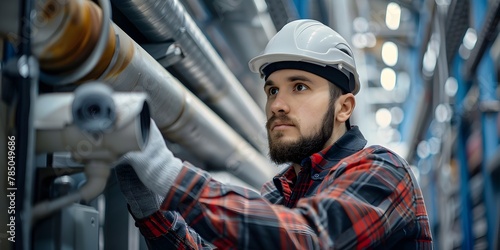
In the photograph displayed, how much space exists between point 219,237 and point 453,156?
5539 millimetres

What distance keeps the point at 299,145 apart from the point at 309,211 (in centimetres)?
31

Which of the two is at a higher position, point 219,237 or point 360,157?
point 360,157

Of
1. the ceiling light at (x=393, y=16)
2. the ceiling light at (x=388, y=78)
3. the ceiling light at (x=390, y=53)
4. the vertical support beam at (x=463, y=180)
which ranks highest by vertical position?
the ceiling light at (x=393, y=16)

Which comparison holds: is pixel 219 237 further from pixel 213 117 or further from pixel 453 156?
pixel 453 156

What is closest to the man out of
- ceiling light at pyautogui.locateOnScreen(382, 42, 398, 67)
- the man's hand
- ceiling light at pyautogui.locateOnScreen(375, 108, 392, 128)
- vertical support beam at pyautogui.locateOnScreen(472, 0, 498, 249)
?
the man's hand

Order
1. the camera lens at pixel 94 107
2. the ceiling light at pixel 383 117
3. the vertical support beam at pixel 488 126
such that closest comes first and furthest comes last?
the camera lens at pixel 94 107, the vertical support beam at pixel 488 126, the ceiling light at pixel 383 117

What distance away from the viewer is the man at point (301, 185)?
1.05 m

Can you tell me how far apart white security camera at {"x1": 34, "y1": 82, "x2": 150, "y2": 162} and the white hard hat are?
1.75 feet

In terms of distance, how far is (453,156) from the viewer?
6.23 meters

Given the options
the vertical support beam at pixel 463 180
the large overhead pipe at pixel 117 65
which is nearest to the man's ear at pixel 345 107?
the large overhead pipe at pixel 117 65

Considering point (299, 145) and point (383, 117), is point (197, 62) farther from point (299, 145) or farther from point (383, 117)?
point (383, 117)

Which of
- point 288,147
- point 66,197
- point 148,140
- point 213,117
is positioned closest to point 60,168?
point 66,197

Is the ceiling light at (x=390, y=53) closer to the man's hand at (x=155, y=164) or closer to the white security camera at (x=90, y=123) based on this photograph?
the man's hand at (x=155, y=164)

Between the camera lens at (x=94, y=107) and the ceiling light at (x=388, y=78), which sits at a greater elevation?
the ceiling light at (x=388, y=78)
